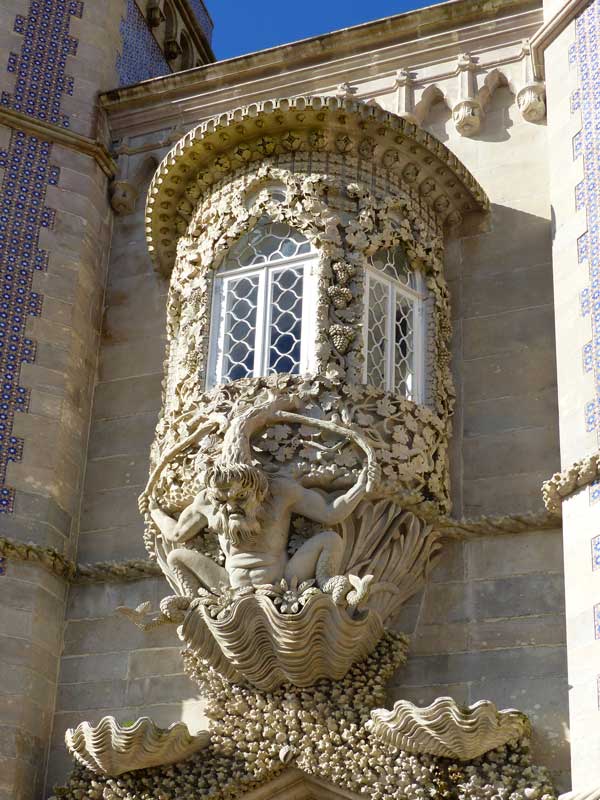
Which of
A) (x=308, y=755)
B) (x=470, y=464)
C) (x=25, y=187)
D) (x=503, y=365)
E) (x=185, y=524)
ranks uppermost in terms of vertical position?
(x=25, y=187)

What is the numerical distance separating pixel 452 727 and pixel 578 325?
9.15 ft

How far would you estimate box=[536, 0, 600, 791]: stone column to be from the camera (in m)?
8.91

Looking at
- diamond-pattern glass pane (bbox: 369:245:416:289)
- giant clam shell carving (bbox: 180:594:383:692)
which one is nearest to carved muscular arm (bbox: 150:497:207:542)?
giant clam shell carving (bbox: 180:594:383:692)

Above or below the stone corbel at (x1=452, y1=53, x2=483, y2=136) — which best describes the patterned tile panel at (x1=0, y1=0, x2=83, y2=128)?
above

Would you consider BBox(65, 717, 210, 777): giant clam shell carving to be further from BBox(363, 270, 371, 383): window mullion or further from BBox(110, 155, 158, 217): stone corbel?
BBox(110, 155, 158, 217): stone corbel

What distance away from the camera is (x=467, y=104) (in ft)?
40.6

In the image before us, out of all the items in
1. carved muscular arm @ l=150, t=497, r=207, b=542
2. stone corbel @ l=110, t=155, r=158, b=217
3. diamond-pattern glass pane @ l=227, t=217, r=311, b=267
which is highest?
stone corbel @ l=110, t=155, r=158, b=217

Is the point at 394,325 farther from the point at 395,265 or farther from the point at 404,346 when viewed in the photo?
the point at 395,265

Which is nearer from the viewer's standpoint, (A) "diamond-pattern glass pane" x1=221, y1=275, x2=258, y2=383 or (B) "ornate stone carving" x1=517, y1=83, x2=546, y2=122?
(A) "diamond-pattern glass pane" x1=221, y1=275, x2=258, y2=383

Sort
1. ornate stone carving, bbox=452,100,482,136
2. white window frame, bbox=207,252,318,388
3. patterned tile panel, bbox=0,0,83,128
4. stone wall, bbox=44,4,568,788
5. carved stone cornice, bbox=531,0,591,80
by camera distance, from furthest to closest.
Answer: patterned tile panel, bbox=0,0,83,128
ornate stone carving, bbox=452,100,482,136
carved stone cornice, bbox=531,0,591,80
white window frame, bbox=207,252,318,388
stone wall, bbox=44,4,568,788

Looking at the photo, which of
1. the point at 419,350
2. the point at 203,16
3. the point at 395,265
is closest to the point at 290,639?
the point at 419,350

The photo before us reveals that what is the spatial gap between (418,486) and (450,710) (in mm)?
1755

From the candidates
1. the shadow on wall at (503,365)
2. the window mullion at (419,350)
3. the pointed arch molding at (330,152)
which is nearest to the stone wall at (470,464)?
the shadow on wall at (503,365)

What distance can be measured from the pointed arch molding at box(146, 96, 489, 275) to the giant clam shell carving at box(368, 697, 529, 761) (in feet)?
13.3
